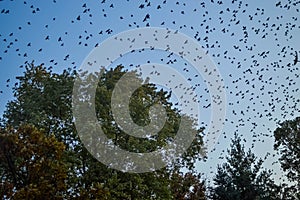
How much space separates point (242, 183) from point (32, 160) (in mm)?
18070

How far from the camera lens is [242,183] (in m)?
29.8

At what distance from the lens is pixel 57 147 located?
1606 centimetres

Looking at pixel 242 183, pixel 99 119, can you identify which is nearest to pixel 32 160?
pixel 99 119

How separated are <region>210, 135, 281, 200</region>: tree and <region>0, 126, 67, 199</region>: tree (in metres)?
15.8

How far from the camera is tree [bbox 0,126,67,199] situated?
15742mm

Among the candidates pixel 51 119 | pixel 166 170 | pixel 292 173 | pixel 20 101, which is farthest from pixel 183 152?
pixel 292 173

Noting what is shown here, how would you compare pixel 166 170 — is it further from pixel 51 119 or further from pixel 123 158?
pixel 51 119

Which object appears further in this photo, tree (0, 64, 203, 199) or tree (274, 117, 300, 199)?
tree (274, 117, 300, 199)

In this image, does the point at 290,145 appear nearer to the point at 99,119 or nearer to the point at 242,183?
the point at 242,183

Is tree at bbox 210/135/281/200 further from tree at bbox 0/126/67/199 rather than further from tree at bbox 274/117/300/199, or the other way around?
tree at bbox 0/126/67/199

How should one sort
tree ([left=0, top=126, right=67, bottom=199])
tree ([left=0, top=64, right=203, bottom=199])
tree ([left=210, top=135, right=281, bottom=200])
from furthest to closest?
tree ([left=210, top=135, right=281, bottom=200]) → tree ([left=0, top=64, right=203, bottom=199]) → tree ([left=0, top=126, right=67, bottom=199])

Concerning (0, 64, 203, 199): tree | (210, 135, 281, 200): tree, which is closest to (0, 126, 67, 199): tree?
(0, 64, 203, 199): tree

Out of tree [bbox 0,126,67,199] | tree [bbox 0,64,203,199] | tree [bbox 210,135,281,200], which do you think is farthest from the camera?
tree [bbox 210,135,281,200]

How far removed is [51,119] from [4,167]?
3.64 m
